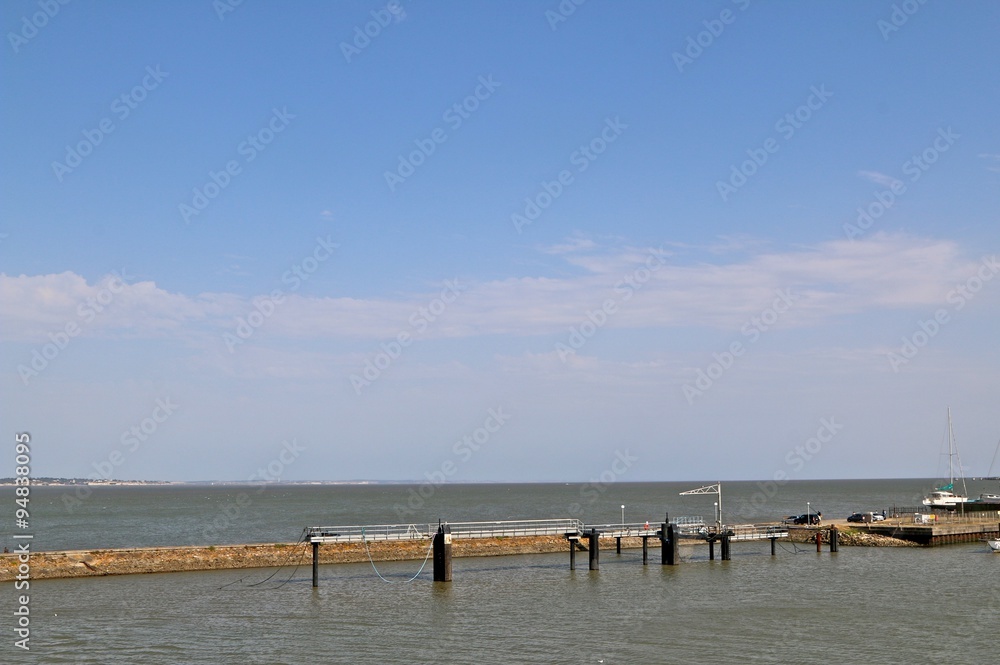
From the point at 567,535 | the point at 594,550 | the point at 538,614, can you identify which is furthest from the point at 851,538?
the point at 538,614

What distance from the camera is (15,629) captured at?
4134 cm

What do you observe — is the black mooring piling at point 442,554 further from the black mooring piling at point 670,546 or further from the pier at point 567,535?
the black mooring piling at point 670,546

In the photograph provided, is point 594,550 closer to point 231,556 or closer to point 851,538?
point 231,556

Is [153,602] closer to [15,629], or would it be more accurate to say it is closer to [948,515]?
[15,629]

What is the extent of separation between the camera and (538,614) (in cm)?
4462

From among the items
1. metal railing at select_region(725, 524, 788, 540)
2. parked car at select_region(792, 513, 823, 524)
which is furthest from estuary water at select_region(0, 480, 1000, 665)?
parked car at select_region(792, 513, 823, 524)

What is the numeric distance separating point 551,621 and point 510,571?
19256 mm

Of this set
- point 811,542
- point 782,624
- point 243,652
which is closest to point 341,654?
point 243,652

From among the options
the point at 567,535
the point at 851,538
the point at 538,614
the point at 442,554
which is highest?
the point at 567,535

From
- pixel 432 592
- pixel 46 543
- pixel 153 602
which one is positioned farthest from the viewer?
pixel 46 543

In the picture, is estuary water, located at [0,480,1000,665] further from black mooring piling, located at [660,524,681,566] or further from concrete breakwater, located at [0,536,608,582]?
concrete breakwater, located at [0,536,608,582]

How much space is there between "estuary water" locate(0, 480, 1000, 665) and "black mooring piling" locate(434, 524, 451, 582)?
3.84 ft

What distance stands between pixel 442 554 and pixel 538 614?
12099 mm

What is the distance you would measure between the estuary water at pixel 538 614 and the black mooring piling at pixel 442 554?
117 cm
